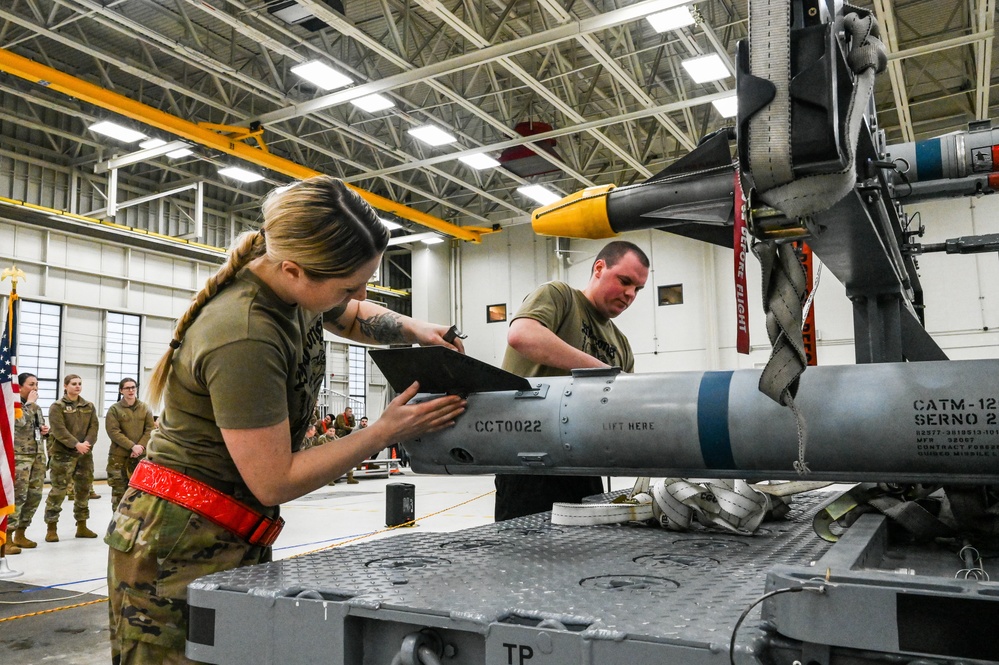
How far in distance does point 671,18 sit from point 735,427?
334 inches

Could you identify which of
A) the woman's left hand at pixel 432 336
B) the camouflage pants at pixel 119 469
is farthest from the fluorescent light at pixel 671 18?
the camouflage pants at pixel 119 469

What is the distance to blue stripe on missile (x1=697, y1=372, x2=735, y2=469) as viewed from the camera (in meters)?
1.92

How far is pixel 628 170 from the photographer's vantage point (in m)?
16.4

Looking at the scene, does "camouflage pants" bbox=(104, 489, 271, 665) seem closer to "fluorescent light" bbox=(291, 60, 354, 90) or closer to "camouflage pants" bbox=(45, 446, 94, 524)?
"camouflage pants" bbox=(45, 446, 94, 524)

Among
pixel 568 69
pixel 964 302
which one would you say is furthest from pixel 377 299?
pixel 964 302

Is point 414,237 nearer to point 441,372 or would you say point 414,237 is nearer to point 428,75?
point 428,75

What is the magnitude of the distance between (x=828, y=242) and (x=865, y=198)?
18 centimetres

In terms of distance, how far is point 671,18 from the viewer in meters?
9.17

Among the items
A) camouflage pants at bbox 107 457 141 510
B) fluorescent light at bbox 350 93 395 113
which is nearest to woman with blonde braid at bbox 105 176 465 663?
camouflage pants at bbox 107 457 141 510

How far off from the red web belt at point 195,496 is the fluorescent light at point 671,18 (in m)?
8.72

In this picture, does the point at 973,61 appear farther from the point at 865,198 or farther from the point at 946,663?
the point at 946,663

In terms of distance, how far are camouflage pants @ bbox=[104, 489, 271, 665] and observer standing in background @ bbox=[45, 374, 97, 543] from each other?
284 inches

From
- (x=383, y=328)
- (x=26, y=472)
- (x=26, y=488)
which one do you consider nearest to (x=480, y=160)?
(x=26, y=472)

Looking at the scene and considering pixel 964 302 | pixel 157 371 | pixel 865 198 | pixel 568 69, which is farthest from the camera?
pixel 964 302
